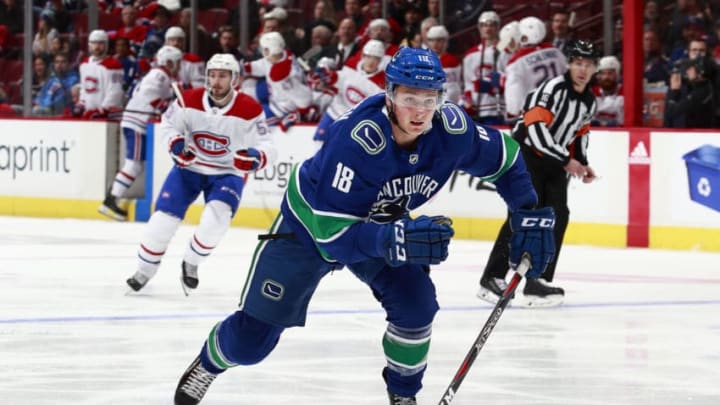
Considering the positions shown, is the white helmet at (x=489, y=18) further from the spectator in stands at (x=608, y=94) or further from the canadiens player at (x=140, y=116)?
the canadiens player at (x=140, y=116)

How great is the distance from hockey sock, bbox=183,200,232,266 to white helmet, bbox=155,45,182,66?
18.7ft

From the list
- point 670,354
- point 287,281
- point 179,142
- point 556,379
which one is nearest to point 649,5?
point 179,142

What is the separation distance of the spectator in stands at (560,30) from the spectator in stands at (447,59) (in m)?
0.87

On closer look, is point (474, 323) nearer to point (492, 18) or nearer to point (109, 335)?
point (109, 335)

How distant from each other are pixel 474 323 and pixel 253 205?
6083 millimetres

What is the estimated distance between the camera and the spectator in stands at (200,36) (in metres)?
14.1

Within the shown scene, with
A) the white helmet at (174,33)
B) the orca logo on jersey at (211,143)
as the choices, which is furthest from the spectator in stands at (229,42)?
the orca logo on jersey at (211,143)

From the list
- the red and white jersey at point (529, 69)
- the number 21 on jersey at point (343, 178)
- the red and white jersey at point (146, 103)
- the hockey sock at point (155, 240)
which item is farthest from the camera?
the red and white jersey at point (146, 103)

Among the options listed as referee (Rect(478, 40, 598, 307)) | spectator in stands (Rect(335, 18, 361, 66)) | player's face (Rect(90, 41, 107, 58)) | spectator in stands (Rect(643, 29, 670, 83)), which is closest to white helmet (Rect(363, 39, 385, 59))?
spectator in stands (Rect(335, 18, 361, 66))

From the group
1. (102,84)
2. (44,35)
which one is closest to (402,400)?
(102,84)

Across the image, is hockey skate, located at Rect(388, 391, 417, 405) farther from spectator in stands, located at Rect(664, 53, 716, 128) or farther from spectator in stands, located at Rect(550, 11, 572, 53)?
spectator in stands, located at Rect(550, 11, 572, 53)

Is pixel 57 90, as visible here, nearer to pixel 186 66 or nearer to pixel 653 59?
pixel 186 66

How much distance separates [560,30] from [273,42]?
2.52 metres

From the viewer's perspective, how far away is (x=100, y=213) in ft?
45.2
